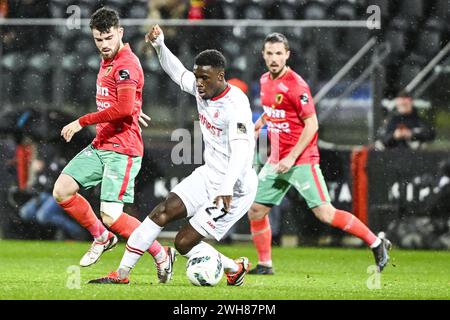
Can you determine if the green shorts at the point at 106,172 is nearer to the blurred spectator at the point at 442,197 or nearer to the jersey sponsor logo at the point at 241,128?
the jersey sponsor logo at the point at 241,128

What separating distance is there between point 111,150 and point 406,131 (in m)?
5.09

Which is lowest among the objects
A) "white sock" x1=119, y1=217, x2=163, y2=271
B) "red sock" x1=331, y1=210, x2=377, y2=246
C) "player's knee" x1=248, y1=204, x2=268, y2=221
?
"red sock" x1=331, y1=210, x2=377, y2=246

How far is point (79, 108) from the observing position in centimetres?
1410

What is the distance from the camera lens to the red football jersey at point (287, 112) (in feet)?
34.1

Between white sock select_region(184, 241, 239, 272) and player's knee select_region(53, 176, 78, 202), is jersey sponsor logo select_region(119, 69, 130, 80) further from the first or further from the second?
white sock select_region(184, 241, 239, 272)

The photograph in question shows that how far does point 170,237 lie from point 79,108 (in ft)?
6.05

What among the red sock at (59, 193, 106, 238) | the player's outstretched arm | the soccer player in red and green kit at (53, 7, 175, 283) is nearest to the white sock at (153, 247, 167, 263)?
the soccer player in red and green kit at (53, 7, 175, 283)

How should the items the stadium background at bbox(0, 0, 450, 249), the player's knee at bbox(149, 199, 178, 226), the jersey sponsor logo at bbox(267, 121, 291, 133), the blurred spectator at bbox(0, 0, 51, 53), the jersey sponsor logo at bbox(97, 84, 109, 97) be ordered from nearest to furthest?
1. the player's knee at bbox(149, 199, 178, 226)
2. the jersey sponsor logo at bbox(97, 84, 109, 97)
3. the jersey sponsor logo at bbox(267, 121, 291, 133)
4. the stadium background at bbox(0, 0, 450, 249)
5. the blurred spectator at bbox(0, 0, 51, 53)

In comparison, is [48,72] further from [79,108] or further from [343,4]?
[343,4]

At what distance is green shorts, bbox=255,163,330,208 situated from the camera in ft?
34.3

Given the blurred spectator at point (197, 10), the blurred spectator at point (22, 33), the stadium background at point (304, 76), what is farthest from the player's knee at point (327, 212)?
the blurred spectator at point (22, 33)

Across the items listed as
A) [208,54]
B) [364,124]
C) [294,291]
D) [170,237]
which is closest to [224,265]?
[294,291]

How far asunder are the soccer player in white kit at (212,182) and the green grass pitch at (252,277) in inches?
10.4

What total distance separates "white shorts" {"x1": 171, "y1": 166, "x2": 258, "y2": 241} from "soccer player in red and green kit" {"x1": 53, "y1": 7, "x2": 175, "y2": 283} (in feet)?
2.06
